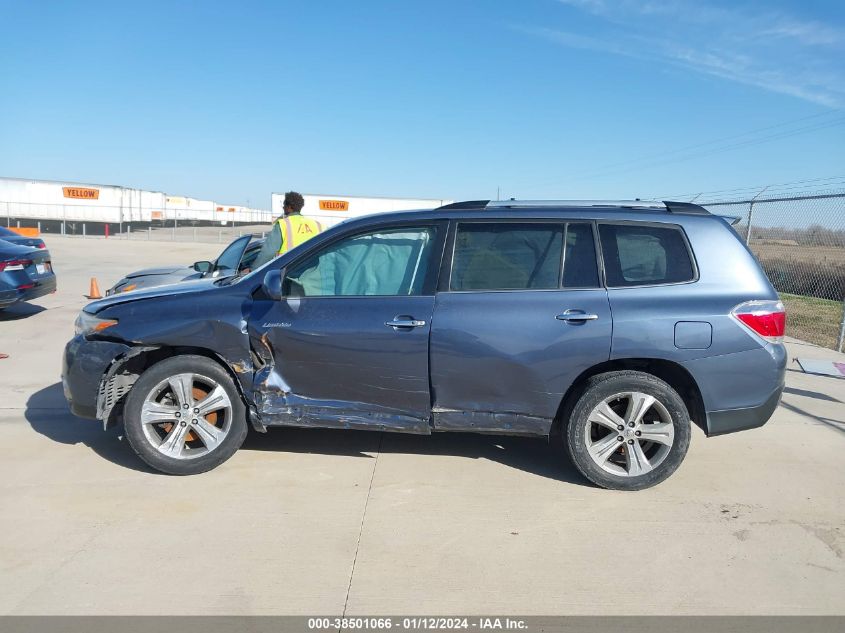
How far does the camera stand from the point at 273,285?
4168 millimetres

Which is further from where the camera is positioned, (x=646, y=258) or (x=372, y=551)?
(x=646, y=258)

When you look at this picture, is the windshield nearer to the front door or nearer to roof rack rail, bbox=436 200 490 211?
the front door

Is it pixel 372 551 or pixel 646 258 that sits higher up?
pixel 646 258

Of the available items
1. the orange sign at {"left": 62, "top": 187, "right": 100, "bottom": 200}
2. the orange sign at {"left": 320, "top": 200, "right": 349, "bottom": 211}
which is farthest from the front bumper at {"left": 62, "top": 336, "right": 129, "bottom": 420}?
the orange sign at {"left": 62, "top": 187, "right": 100, "bottom": 200}

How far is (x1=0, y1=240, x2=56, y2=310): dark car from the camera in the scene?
898 cm

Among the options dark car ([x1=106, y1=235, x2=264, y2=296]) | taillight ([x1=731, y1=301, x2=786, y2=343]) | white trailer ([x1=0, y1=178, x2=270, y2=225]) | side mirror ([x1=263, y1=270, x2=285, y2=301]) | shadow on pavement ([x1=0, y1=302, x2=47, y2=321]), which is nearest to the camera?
taillight ([x1=731, y1=301, x2=786, y2=343])

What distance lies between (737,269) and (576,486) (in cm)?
177

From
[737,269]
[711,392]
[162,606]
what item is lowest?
[162,606]

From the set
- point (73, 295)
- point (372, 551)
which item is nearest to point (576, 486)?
point (372, 551)

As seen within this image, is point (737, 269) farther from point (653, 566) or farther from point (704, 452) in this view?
point (653, 566)

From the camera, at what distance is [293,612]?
2.89 metres

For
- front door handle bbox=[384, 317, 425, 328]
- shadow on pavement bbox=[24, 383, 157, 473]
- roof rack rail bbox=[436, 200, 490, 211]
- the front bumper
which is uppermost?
roof rack rail bbox=[436, 200, 490, 211]

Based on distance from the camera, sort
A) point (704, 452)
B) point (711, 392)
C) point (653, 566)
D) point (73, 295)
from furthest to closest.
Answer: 1. point (73, 295)
2. point (704, 452)
3. point (711, 392)
4. point (653, 566)
